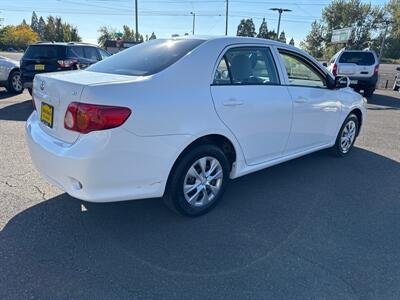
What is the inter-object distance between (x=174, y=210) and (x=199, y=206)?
0.86 feet

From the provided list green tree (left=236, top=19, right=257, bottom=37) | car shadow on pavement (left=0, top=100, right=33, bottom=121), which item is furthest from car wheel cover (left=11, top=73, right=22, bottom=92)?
green tree (left=236, top=19, right=257, bottom=37)

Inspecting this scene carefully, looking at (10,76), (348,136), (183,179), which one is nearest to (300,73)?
(348,136)

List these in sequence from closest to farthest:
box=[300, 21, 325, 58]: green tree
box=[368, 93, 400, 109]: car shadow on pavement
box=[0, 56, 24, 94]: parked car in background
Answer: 1. box=[0, 56, 24, 94]: parked car in background
2. box=[368, 93, 400, 109]: car shadow on pavement
3. box=[300, 21, 325, 58]: green tree

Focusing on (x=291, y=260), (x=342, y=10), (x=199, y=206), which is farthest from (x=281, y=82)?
(x=342, y=10)

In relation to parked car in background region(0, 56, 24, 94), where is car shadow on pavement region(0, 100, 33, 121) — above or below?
below

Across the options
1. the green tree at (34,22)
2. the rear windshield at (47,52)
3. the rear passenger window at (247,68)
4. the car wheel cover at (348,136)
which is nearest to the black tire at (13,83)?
the rear windshield at (47,52)

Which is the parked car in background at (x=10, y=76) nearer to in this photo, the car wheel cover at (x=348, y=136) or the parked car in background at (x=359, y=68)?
the car wheel cover at (x=348, y=136)

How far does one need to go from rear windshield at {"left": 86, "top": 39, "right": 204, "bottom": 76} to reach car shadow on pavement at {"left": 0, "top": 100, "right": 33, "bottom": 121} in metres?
4.57

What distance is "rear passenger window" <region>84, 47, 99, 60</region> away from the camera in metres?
10.3

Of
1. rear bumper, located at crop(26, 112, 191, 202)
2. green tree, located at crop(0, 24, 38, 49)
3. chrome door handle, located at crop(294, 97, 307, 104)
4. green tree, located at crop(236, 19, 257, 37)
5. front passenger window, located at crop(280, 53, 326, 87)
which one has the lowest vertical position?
green tree, located at crop(0, 24, 38, 49)

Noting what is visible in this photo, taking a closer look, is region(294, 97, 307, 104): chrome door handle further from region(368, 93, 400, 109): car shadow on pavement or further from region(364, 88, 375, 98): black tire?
region(364, 88, 375, 98): black tire

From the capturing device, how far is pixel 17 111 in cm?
830

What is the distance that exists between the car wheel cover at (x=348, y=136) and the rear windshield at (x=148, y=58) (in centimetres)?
308

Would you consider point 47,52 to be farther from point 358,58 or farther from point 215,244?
point 358,58
